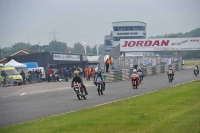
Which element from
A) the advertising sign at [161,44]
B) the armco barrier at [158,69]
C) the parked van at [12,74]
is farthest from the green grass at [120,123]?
the advertising sign at [161,44]

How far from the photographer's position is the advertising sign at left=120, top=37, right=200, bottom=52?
7575cm

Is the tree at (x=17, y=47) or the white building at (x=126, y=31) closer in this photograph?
the tree at (x=17, y=47)

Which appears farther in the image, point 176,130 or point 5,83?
point 5,83

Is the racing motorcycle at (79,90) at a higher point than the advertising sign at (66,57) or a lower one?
lower

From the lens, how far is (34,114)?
15.6m

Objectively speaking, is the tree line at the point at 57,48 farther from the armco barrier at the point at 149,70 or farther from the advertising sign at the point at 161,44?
the armco barrier at the point at 149,70

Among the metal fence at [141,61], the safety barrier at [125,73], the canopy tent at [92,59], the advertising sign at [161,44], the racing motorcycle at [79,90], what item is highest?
the advertising sign at [161,44]

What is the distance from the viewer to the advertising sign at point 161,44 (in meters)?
75.8

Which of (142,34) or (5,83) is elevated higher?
(142,34)

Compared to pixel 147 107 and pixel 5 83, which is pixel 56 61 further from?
pixel 147 107

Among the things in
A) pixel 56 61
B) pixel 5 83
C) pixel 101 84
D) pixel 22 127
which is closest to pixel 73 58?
pixel 56 61

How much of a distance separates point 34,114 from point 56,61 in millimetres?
41081

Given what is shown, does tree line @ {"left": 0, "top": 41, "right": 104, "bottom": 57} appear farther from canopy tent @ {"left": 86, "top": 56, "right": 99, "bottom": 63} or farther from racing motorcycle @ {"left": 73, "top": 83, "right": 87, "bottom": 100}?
racing motorcycle @ {"left": 73, "top": 83, "right": 87, "bottom": 100}

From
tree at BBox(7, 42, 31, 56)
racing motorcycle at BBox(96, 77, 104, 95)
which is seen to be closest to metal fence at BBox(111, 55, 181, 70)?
racing motorcycle at BBox(96, 77, 104, 95)
